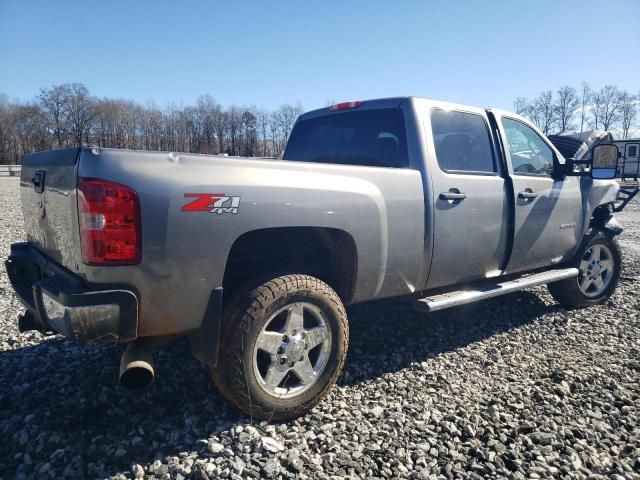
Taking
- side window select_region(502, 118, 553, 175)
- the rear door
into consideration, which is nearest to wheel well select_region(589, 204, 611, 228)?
side window select_region(502, 118, 553, 175)

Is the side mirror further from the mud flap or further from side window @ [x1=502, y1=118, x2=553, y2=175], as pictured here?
the mud flap

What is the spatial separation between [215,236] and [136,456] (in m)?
1.24

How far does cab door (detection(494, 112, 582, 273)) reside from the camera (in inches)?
158

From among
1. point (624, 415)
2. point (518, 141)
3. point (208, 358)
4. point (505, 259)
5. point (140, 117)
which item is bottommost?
point (624, 415)

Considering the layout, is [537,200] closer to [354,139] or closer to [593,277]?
[593,277]

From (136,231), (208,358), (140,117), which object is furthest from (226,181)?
(140,117)

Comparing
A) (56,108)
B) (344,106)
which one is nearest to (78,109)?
(56,108)

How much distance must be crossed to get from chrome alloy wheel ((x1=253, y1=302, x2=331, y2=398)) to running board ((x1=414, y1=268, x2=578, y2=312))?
856 millimetres

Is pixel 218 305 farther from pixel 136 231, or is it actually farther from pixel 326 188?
pixel 326 188

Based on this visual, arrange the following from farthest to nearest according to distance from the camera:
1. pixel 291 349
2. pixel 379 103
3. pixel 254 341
Answer: pixel 379 103 < pixel 291 349 < pixel 254 341

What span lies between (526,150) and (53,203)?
3956 mm

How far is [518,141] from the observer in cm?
427

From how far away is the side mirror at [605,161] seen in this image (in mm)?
4410

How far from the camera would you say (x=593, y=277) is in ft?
16.8
